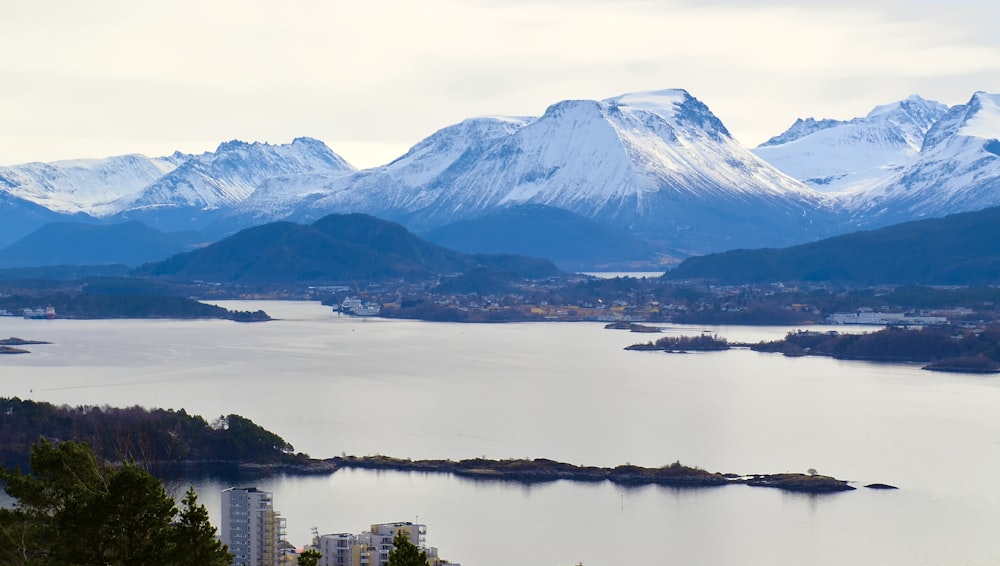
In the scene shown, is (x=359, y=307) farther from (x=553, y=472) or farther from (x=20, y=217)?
(x=20, y=217)

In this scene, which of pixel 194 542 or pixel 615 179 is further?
pixel 615 179

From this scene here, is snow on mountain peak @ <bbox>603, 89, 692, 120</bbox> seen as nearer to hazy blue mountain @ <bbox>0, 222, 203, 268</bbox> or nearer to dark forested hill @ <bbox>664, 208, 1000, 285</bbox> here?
hazy blue mountain @ <bbox>0, 222, 203, 268</bbox>

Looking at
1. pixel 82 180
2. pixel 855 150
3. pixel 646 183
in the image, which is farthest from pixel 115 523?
pixel 82 180

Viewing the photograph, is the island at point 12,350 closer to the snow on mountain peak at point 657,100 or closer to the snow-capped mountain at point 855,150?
the snow on mountain peak at point 657,100

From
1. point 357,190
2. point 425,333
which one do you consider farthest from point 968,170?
point 425,333

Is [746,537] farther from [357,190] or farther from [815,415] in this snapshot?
[357,190]

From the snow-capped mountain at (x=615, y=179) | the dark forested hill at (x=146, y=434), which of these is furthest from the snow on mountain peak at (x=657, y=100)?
the dark forested hill at (x=146, y=434)
